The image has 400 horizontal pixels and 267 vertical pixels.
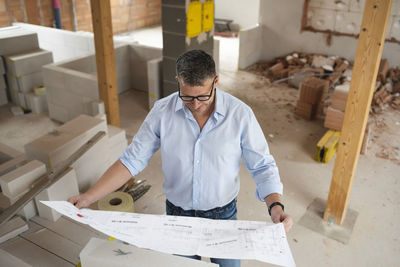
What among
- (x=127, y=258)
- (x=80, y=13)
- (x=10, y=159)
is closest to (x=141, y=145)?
(x=127, y=258)

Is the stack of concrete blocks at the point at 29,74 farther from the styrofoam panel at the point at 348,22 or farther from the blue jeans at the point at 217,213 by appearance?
the styrofoam panel at the point at 348,22

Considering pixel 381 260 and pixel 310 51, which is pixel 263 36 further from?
pixel 381 260

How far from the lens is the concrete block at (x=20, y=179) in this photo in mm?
2596

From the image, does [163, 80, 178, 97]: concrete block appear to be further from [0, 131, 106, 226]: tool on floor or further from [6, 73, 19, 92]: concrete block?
[0, 131, 106, 226]: tool on floor

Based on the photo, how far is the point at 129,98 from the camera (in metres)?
6.81

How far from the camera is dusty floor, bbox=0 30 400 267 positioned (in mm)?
3348

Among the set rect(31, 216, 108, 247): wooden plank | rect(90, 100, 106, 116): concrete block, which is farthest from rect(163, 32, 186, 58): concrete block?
rect(31, 216, 108, 247): wooden plank

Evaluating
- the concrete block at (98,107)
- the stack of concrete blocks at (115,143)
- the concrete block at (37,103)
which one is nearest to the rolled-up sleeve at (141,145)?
the stack of concrete blocks at (115,143)

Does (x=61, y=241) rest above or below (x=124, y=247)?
below

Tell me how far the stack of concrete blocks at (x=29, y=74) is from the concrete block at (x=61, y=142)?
2.95 m

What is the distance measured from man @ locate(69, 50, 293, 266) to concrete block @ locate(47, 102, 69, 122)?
419cm

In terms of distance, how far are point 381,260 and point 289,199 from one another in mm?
1120

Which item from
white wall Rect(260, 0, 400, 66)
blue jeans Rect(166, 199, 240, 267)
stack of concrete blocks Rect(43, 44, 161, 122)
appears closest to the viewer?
blue jeans Rect(166, 199, 240, 267)

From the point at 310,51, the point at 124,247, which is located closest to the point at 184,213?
the point at 124,247
